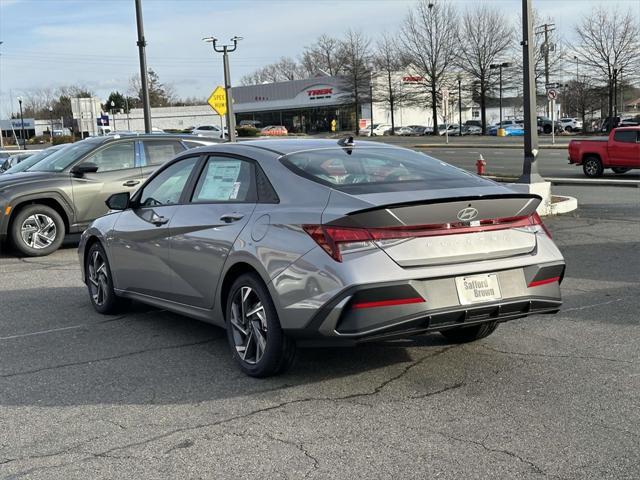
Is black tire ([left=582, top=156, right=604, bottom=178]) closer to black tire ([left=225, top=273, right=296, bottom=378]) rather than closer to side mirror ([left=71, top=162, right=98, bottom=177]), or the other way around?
side mirror ([left=71, top=162, right=98, bottom=177])

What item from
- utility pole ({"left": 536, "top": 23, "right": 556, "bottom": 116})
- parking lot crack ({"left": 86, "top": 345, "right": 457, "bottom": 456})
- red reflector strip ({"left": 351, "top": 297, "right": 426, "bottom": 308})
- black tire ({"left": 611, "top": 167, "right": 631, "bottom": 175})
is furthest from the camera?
utility pole ({"left": 536, "top": 23, "right": 556, "bottom": 116})

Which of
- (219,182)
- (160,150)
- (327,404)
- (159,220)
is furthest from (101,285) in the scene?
(160,150)

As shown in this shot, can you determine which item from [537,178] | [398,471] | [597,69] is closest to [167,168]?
[398,471]

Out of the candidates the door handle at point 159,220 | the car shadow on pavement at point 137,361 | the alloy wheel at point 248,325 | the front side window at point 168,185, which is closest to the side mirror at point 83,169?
the car shadow on pavement at point 137,361

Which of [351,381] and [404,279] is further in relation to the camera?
[351,381]

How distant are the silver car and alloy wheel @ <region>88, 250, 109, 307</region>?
1448 mm

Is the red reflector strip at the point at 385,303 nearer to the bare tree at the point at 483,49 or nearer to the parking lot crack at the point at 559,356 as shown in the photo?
the parking lot crack at the point at 559,356

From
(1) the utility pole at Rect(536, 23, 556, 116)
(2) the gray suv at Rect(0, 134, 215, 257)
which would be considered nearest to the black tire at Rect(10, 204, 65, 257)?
(2) the gray suv at Rect(0, 134, 215, 257)

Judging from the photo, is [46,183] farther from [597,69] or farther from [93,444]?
[597,69]

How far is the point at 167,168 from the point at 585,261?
5650 millimetres

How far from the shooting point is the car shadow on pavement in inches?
194

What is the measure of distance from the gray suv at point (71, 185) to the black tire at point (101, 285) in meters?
4.19

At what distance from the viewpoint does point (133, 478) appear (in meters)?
→ 3.64

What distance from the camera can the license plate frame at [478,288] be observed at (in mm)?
4613
